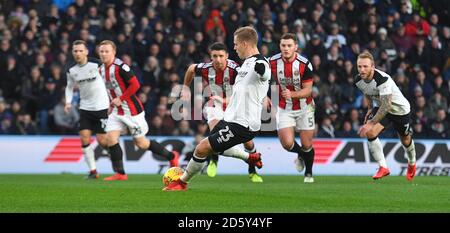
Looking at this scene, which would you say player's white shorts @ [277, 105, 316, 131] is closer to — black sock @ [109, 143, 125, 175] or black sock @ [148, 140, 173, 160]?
black sock @ [148, 140, 173, 160]

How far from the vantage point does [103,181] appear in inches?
643

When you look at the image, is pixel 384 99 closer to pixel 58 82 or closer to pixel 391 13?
pixel 58 82

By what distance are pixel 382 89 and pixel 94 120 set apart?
518cm

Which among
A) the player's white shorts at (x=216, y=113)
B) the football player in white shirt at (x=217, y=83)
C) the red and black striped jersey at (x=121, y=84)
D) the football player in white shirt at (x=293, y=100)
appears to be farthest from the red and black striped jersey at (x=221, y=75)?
the red and black striped jersey at (x=121, y=84)

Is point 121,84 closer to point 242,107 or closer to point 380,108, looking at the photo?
point 380,108

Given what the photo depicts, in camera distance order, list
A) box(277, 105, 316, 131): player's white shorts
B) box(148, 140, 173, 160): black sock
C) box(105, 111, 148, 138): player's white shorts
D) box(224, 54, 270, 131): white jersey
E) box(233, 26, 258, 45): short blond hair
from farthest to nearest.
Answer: box(148, 140, 173, 160): black sock
box(105, 111, 148, 138): player's white shorts
box(277, 105, 316, 131): player's white shorts
box(224, 54, 270, 131): white jersey
box(233, 26, 258, 45): short blond hair

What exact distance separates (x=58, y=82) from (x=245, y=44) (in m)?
9.86

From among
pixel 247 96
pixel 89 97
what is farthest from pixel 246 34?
pixel 89 97

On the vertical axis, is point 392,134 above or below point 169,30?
below

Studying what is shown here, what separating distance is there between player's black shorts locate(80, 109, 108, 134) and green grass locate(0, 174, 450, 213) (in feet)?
6.08

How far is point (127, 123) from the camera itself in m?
17.2

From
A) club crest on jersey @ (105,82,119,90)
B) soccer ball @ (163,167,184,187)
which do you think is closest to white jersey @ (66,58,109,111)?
club crest on jersey @ (105,82,119,90)

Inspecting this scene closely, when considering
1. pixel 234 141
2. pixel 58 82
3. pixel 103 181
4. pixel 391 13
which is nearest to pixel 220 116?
pixel 103 181

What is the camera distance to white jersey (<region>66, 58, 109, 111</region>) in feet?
57.3
